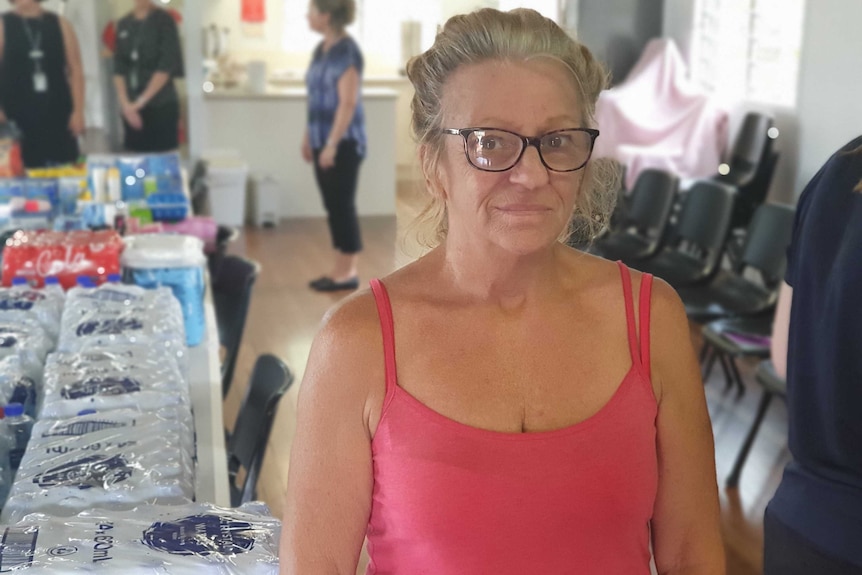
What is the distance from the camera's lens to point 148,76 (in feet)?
19.8

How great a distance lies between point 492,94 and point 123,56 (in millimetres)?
5321

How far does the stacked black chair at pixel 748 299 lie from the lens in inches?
154

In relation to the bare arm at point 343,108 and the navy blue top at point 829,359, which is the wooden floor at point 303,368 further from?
the bare arm at point 343,108

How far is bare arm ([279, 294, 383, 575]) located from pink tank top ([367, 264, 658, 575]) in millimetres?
25

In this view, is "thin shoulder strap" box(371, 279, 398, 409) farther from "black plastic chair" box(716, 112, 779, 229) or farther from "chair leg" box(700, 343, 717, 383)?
"black plastic chair" box(716, 112, 779, 229)

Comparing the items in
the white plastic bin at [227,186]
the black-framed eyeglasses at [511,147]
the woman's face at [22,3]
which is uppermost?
the woman's face at [22,3]

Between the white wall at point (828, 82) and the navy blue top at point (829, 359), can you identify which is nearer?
the navy blue top at point (829, 359)

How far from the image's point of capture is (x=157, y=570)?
1.13 meters

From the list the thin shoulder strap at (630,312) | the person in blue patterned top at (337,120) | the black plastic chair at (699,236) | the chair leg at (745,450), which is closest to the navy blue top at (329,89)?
the person in blue patterned top at (337,120)

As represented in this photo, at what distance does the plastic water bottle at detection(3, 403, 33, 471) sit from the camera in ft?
5.34

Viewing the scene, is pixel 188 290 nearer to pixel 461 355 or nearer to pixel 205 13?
pixel 461 355

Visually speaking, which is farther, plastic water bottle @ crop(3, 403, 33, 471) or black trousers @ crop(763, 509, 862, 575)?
plastic water bottle @ crop(3, 403, 33, 471)

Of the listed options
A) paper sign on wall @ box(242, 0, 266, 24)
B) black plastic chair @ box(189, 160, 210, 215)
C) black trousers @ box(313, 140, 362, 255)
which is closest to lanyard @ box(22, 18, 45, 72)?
black plastic chair @ box(189, 160, 210, 215)

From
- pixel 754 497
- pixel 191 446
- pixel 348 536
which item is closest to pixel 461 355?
pixel 348 536
